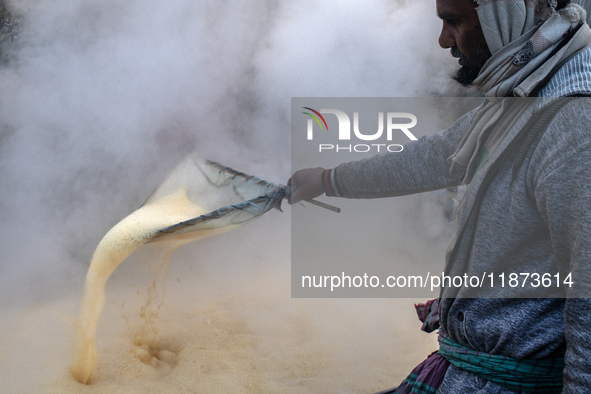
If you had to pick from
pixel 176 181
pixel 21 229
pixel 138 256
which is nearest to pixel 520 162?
pixel 176 181

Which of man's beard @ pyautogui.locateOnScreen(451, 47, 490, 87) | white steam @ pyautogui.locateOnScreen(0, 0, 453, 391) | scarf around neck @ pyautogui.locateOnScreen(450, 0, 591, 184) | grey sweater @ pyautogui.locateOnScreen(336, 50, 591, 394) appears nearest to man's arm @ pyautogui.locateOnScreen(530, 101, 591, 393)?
grey sweater @ pyautogui.locateOnScreen(336, 50, 591, 394)

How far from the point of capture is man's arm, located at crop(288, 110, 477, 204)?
4.84 feet

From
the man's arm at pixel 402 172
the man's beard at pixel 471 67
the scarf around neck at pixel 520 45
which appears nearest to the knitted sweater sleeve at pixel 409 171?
the man's arm at pixel 402 172

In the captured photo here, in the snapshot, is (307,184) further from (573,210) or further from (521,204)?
(573,210)

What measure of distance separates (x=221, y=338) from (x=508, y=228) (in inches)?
79.6

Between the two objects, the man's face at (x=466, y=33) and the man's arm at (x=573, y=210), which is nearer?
the man's arm at (x=573, y=210)

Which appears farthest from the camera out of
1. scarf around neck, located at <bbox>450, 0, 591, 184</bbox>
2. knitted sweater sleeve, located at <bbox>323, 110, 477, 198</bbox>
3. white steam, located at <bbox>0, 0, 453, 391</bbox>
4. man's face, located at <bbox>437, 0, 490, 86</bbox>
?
white steam, located at <bbox>0, 0, 453, 391</bbox>

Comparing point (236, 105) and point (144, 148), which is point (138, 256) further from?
point (236, 105)

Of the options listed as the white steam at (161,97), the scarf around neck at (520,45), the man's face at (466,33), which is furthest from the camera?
the white steam at (161,97)

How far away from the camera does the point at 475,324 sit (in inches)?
41.1

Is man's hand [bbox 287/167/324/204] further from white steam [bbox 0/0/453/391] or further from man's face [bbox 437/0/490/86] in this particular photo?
white steam [bbox 0/0/453/391]

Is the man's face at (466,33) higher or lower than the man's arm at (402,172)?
higher

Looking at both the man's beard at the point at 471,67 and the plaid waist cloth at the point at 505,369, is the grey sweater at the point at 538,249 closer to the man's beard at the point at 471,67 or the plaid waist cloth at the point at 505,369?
the plaid waist cloth at the point at 505,369

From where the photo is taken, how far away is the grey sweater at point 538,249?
809 millimetres
